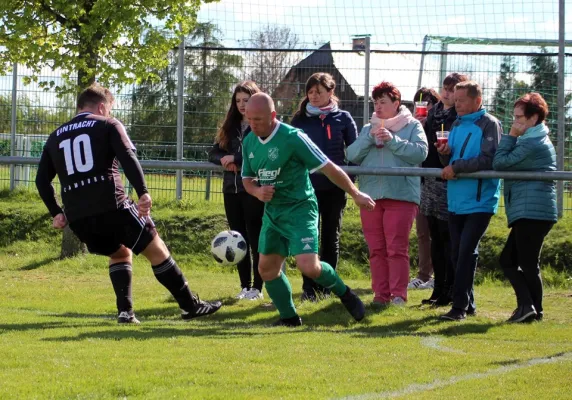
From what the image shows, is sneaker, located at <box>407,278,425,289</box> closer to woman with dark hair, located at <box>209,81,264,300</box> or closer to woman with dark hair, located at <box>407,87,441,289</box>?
woman with dark hair, located at <box>407,87,441,289</box>

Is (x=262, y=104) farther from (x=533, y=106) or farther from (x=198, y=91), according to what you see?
(x=198, y=91)

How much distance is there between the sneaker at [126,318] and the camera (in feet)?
28.2

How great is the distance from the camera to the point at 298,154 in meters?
8.01

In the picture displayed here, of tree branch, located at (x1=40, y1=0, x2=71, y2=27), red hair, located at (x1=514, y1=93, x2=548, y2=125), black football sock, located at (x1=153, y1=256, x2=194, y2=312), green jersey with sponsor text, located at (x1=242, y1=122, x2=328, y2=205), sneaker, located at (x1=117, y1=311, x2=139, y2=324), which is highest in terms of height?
tree branch, located at (x1=40, y1=0, x2=71, y2=27)

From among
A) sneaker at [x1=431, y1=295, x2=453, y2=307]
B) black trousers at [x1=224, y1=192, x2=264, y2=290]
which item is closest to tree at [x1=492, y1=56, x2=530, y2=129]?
sneaker at [x1=431, y1=295, x2=453, y2=307]

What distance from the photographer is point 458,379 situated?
6180 mm

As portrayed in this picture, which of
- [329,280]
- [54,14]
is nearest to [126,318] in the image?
[329,280]

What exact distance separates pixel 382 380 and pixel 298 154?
8.29ft

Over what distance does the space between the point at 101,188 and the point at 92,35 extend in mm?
5965

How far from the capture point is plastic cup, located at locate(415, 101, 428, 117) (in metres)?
10.3

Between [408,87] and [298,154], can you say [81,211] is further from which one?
[408,87]

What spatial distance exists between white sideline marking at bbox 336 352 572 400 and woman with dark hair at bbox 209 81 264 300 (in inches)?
149

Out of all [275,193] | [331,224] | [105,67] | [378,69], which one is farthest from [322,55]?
[275,193]

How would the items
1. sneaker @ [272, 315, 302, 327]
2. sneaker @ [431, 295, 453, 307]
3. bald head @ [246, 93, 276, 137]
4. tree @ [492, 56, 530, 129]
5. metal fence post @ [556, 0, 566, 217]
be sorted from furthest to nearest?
tree @ [492, 56, 530, 129] < metal fence post @ [556, 0, 566, 217] < sneaker @ [431, 295, 453, 307] < sneaker @ [272, 315, 302, 327] < bald head @ [246, 93, 276, 137]
